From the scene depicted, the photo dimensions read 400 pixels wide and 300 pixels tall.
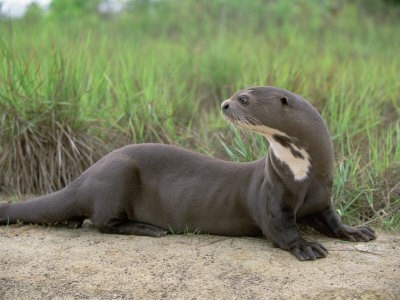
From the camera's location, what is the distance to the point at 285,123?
3.34 m

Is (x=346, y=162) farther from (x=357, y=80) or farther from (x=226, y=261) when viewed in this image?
(x=357, y=80)

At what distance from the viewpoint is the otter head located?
3350 millimetres

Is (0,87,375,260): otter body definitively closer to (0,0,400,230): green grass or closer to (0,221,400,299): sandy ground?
(0,221,400,299): sandy ground

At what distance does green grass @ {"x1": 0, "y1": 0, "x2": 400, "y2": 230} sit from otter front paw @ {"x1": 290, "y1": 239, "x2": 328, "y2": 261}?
0.68m

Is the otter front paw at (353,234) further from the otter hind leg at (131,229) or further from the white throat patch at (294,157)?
the otter hind leg at (131,229)

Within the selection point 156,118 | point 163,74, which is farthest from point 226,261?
point 163,74

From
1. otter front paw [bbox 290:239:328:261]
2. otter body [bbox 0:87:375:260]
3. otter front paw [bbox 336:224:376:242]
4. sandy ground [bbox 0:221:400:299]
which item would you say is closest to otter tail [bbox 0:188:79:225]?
otter body [bbox 0:87:375:260]

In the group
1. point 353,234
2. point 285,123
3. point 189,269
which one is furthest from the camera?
point 353,234

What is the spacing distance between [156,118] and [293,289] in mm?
2172

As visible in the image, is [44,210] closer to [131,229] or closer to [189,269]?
[131,229]

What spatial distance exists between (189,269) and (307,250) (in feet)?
1.83

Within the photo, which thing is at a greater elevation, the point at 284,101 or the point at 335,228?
the point at 284,101

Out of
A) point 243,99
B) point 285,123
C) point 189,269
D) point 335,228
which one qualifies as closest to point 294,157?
point 285,123

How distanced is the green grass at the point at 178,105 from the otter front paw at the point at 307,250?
2.24 feet
